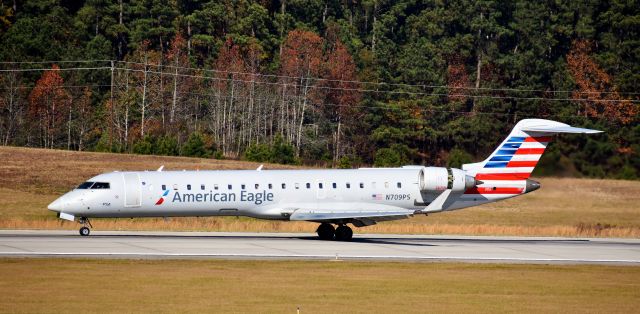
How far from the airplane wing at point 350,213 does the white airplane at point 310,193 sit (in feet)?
0.12

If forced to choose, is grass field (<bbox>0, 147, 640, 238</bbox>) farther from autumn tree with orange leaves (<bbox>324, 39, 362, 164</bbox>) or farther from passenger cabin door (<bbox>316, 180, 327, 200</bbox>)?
autumn tree with orange leaves (<bbox>324, 39, 362, 164</bbox>)

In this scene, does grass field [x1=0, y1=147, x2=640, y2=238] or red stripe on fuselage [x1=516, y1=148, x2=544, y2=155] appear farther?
grass field [x1=0, y1=147, x2=640, y2=238]

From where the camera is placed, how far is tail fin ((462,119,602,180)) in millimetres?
45406

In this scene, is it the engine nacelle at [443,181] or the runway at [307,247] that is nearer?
the runway at [307,247]

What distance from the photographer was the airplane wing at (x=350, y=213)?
42.5 meters

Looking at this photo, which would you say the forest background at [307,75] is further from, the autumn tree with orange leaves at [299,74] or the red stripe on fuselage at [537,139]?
the red stripe on fuselage at [537,139]

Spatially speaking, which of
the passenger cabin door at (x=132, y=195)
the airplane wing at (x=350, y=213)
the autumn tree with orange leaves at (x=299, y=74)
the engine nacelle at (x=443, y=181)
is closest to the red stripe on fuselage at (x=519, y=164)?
the engine nacelle at (x=443, y=181)

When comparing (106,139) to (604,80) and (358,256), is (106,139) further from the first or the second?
(358,256)

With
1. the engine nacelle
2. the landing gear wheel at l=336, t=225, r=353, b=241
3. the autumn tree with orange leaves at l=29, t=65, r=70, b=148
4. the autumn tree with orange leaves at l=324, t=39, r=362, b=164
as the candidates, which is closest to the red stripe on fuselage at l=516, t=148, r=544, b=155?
the engine nacelle

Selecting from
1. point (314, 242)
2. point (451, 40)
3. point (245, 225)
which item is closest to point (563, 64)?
point (451, 40)

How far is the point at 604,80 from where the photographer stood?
93.1 meters

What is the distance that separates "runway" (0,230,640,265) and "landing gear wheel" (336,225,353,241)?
620 mm

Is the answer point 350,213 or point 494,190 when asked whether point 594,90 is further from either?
point 350,213

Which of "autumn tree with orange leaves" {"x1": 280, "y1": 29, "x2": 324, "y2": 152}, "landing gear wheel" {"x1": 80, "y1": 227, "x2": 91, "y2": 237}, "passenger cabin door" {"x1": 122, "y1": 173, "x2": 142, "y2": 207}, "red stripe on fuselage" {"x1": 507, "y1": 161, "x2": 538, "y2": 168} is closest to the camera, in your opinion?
"passenger cabin door" {"x1": 122, "y1": 173, "x2": 142, "y2": 207}
